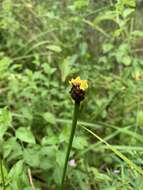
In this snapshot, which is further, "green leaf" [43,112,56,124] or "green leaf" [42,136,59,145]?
"green leaf" [43,112,56,124]

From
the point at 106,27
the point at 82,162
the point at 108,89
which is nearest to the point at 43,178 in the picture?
the point at 82,162

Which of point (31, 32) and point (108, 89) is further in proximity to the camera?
point (31, 32)

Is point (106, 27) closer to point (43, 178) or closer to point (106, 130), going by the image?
point (106, 130)

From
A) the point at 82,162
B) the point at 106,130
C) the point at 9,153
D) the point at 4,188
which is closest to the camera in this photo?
the point at 4,188

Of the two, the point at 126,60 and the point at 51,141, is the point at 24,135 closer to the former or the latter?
the point at 51,141

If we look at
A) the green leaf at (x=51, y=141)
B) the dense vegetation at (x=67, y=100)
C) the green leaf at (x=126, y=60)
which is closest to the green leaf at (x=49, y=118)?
the dense vegetation at (x=67, y=100)

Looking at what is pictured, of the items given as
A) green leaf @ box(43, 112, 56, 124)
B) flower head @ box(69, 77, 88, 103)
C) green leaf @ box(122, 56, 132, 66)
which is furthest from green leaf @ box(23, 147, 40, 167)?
green leaf @ box(122, 56, 132, 66)

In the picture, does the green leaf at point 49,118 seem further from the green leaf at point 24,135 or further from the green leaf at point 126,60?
the green leaf at point 126,60

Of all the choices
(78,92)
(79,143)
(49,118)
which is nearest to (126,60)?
(49,118)

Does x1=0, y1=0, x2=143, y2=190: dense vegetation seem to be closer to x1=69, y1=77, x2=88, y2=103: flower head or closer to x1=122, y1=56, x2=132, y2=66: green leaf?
x1=122, y1=56, x2=132, y2=66: green leaf
